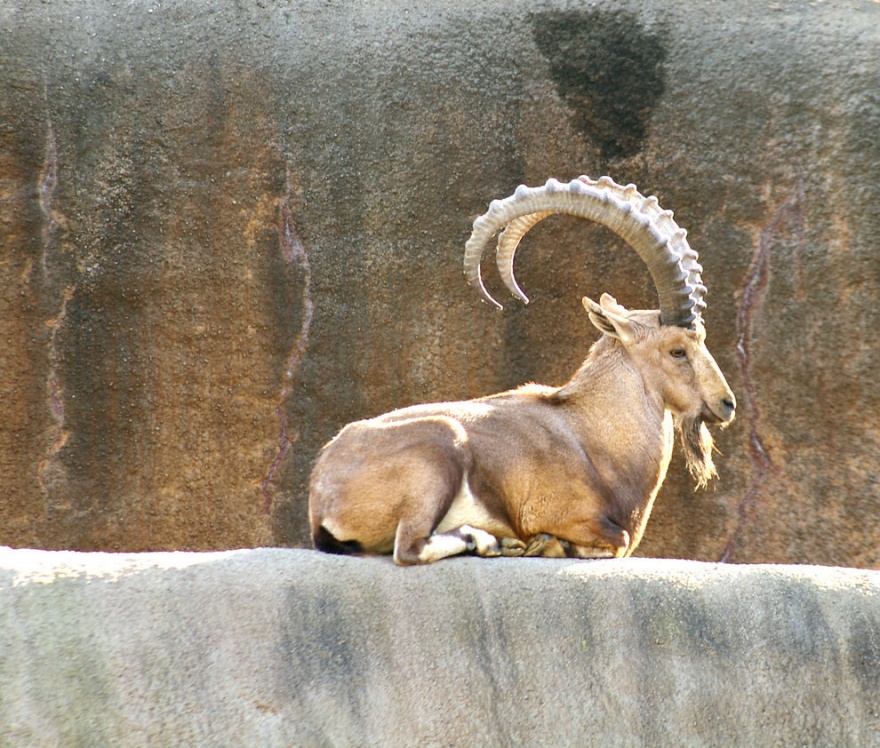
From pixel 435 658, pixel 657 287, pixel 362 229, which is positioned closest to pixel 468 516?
pixel 435 658

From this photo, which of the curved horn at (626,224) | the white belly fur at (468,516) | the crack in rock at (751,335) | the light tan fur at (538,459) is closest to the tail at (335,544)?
the light tan fur at (538,459)

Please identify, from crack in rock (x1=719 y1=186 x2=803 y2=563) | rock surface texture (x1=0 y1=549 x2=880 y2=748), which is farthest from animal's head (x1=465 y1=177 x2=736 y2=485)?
rock surface texture (x1=0 y1=549 x2=880 y2=748)

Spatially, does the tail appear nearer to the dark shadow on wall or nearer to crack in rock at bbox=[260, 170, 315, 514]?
crack in rock at bbox=[260, 170, 315, 514]

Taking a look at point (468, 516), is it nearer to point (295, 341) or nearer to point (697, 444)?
point (697, 444)

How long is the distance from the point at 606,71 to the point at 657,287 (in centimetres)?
211

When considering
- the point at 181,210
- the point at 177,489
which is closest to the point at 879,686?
the point at 177,489

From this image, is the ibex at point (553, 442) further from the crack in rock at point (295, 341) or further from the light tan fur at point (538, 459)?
the crack in rock at point (295, 341)

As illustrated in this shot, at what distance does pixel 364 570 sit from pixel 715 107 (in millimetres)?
4087

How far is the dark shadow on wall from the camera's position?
8.36 metres

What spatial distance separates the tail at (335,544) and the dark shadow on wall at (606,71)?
→ 3.32 meters

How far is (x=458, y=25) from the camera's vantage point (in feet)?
27.8

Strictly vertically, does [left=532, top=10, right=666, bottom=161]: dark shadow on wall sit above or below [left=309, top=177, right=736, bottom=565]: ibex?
above

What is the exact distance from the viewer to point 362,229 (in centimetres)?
838

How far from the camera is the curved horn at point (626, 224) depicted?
21.9ft
